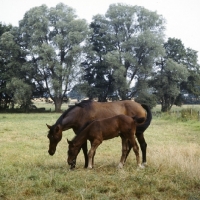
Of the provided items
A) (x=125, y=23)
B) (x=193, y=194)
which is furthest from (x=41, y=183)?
(x=125, y=23)

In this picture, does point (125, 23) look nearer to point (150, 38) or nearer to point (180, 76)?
point (150, 38)

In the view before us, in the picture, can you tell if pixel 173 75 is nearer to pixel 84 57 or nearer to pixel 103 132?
pixel 84 57

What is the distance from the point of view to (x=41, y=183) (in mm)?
6449

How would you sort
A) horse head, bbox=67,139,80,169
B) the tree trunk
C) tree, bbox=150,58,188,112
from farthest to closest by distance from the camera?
tree, bbox=150,58,188,112 → the tree trunk → horse head, bbox=67,139,80,169

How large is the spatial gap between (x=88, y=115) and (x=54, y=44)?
37475 mm

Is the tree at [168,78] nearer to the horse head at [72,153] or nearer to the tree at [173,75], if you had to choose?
the tree at [173,75]

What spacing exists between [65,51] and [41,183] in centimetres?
4110

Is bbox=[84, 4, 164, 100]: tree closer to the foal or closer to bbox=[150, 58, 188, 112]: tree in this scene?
bbox=[150, 58, 188, 112]: tree

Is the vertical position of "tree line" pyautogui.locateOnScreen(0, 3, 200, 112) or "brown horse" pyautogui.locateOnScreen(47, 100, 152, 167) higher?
"tree line" pyautogui.locateOnScreen(0, 3, 200, 112)

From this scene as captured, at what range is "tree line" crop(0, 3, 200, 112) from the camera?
43.8 m

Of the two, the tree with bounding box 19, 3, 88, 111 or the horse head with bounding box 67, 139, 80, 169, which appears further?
the tree with bounding box 19, 3, 88, 111

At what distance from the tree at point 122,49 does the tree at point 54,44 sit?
129 inches

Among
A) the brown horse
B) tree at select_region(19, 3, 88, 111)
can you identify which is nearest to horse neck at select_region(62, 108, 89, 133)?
the brown horse

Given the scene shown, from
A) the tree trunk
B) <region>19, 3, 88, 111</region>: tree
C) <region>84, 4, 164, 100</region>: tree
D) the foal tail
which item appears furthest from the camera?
the tree trunk
